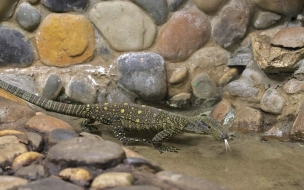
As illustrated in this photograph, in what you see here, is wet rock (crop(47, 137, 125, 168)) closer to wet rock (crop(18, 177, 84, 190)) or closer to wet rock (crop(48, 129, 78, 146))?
wet rock (crop(18, 177, 84, 190))

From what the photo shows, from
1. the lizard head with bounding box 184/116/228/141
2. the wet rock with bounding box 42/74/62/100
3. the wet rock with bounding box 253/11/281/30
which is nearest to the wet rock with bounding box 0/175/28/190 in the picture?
the lizard head with bounding box 184/116/228/141

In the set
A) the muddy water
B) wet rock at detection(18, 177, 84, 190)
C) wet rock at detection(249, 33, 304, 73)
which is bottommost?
the muddy water

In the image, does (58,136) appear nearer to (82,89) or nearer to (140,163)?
(140,163)

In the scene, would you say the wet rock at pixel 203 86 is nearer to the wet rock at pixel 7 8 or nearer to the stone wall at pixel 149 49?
the stone wall at pixel 149 49

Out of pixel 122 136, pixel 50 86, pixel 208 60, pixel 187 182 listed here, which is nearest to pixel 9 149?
pixel 187 182

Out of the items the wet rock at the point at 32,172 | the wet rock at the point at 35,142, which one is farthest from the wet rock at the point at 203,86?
the wet rock at the point at 32,172
